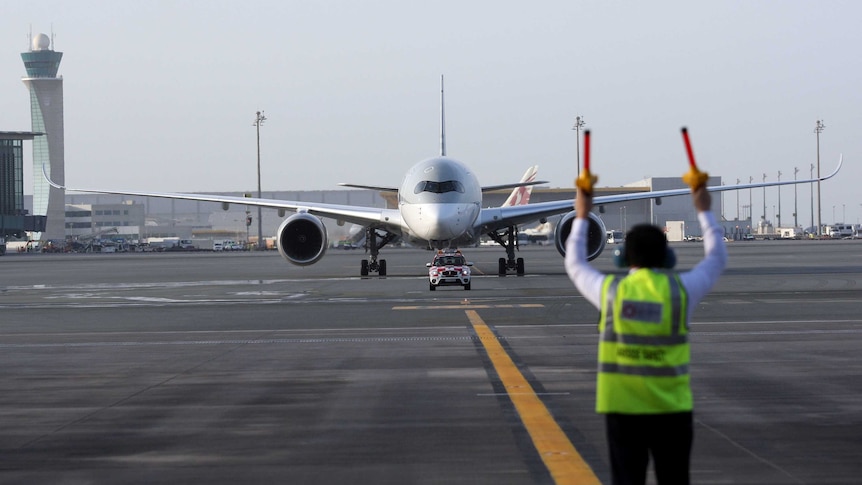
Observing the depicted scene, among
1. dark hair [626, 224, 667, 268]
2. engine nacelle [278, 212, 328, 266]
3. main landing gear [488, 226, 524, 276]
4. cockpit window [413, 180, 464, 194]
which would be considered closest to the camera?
dark hair [626, 224, 667, 268]

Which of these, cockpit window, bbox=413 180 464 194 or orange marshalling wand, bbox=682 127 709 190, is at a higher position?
cockpit window, bbox=413 180 464 194

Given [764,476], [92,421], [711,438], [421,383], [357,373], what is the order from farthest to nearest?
[357,373]
[421,383]
[92,421]
[711,438]
[764,476]

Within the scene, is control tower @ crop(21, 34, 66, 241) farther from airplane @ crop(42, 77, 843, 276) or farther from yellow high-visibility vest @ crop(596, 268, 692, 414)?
yellow high-visibility vest @ crop(596, 268, 692, 414)

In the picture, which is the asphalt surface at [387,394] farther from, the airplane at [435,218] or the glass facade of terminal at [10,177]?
→ the glass facade of terminal at [10,177]

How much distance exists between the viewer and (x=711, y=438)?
841 cm

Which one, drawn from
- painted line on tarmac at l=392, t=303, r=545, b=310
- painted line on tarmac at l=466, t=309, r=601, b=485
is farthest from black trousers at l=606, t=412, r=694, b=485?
painted line on tarmac at l=392, t=303, r=545, b=310

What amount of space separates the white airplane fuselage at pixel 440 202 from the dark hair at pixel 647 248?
28566 mm

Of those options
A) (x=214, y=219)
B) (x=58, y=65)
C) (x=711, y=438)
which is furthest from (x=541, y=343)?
(x=58, y=65)

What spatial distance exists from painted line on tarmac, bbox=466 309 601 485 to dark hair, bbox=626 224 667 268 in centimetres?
223

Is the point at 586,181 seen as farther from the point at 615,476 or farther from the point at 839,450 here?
the point at 839,450

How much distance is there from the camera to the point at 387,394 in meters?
11.0

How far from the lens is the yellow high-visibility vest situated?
512cm

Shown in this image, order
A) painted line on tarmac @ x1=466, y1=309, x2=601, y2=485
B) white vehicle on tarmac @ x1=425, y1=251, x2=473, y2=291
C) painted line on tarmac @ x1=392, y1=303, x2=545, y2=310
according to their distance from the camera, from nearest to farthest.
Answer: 1. painted line on tarmac @ x1=466, y1=309, x2=601, y2=485
2. painted line on tarmac @ x1=392, y1=303, x2=545, y2=310
3. white vehicle on tarmac @ x1=425, y1=251, x2=473, y2=291

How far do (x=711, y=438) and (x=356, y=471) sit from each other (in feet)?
9.10
